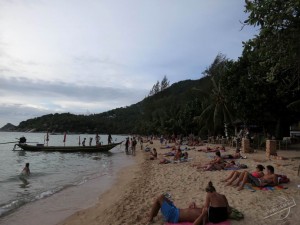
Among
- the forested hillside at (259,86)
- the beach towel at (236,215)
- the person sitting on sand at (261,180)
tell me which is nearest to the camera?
the beach towel at (236,215)

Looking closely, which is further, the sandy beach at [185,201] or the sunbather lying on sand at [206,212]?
the sandy beach at [185,201]

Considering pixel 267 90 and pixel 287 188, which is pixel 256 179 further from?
pixel 267 90

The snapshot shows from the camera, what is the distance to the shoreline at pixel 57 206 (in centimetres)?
967

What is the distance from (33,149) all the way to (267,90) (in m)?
28.4

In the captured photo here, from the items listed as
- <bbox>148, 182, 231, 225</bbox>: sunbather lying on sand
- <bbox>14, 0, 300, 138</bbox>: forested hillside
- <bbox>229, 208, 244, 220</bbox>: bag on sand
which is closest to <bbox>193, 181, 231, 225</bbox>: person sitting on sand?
<bbox>148, 182, 231, 225</bbox>: sunbather lying on sand

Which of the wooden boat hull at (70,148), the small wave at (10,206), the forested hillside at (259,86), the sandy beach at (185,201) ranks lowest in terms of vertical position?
the small wave at (10,206)

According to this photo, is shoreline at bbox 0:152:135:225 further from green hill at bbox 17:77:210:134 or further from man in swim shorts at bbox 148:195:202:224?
green hill at bbox 17:77:210:134

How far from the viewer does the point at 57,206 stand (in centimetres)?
1135

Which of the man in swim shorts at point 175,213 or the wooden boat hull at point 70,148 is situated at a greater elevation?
the wooden boat hull at point 70,148

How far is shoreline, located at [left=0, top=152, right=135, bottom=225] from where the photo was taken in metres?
9.67

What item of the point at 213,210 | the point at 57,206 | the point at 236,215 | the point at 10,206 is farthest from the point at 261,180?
the point at 10,206

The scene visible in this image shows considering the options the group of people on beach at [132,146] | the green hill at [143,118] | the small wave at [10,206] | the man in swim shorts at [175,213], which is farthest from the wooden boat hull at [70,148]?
the man in swim shorts at [175,213]

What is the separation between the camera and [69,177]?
18.9m

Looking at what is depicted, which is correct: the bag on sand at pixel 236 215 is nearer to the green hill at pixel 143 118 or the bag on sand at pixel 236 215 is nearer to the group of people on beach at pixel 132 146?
the group of people on beach at pixel 132 146
